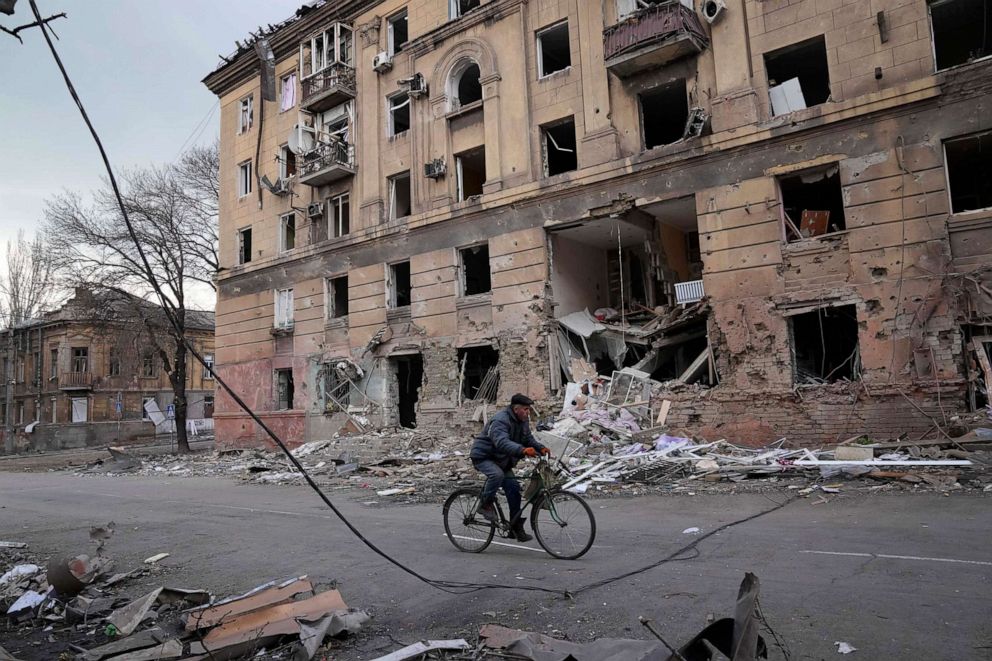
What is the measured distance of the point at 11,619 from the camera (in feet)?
17.0

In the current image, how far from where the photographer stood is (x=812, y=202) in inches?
669

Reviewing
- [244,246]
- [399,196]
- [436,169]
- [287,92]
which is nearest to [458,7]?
[436,169]

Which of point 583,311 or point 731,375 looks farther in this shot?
point 583,311

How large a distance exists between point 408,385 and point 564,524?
56.0ft

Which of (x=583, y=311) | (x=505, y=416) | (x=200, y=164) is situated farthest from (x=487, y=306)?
(x=200, y=164)

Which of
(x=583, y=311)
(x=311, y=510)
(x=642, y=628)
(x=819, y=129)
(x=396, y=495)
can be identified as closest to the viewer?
(x=642, y=628)

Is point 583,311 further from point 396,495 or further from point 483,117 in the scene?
point 396,495

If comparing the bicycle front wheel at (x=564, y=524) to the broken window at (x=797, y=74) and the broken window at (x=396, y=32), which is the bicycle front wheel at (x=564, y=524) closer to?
the broken window at (x=797, y=74)

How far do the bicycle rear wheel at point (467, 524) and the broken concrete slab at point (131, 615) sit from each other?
289cm

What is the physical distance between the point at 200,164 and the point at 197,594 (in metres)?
32.1

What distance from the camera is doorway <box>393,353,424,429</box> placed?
22.3 metres

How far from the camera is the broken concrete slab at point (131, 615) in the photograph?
4578mm

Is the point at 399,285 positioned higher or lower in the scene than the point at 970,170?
lower

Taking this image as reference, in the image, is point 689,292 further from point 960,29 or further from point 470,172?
point 470,172
